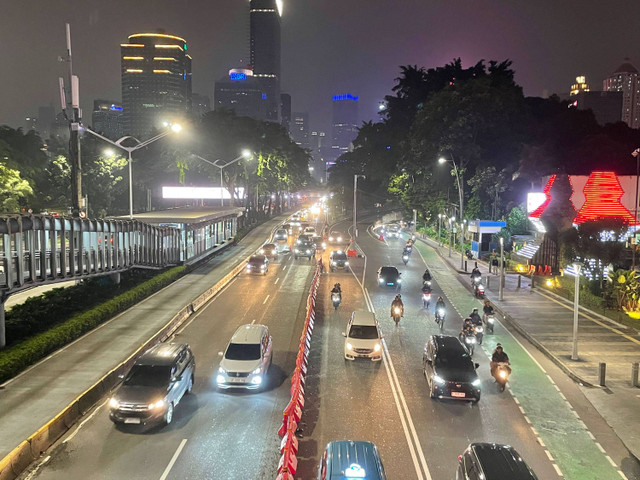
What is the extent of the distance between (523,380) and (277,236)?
48.2m

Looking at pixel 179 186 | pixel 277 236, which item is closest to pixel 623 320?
pixel 277 236

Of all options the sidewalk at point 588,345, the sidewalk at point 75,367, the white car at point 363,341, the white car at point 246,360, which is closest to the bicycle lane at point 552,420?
the sidewalk at point 588,345

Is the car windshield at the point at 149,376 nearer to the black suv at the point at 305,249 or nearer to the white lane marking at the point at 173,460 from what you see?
the white lane marking at the point at 173,460

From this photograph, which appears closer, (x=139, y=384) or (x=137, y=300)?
(x=139, y=384)

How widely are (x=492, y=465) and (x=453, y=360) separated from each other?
7.62 metres

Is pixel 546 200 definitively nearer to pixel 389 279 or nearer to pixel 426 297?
pixel 389 279

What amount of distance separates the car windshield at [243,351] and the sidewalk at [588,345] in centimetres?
1150

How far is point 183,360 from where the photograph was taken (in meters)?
17.7

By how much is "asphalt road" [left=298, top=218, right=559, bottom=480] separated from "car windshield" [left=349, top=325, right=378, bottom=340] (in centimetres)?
108

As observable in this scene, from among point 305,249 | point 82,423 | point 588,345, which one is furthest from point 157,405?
point 305,249

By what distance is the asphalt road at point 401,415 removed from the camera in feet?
45.0

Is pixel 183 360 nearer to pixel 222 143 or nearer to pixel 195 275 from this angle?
pixel 195 275

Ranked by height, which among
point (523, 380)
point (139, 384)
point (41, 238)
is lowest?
point (523, 380)

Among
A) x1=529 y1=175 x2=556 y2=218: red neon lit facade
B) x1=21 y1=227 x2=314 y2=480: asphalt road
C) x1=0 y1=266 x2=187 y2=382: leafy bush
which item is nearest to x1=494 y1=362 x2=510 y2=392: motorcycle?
x1=21 y1=227 x2=314 y2=480: asphalt road
